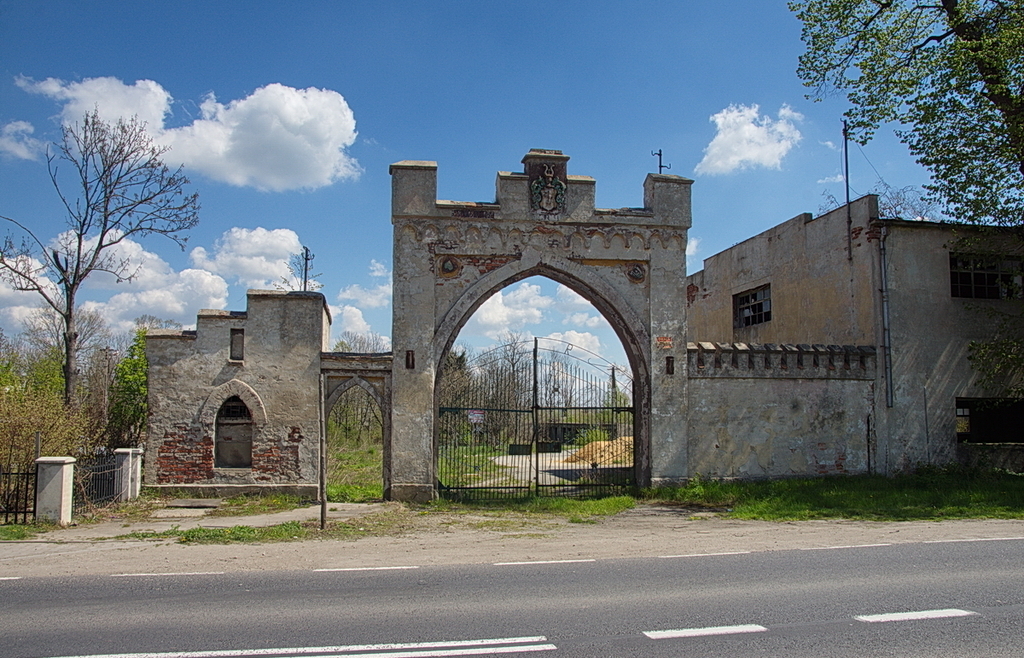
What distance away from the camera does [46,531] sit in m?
11.4

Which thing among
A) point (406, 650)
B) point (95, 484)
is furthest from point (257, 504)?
point (406, 650)

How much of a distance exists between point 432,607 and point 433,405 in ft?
27.0

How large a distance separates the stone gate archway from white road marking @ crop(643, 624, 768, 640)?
9.25 meters

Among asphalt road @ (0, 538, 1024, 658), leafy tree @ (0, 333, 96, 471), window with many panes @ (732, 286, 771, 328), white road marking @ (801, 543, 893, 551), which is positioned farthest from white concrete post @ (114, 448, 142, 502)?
window with many panes @ (732, 286, 771, 328)

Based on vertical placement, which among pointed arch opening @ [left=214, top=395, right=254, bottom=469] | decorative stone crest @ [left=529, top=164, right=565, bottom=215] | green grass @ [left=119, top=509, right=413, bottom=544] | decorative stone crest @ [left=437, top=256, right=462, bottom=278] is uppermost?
decorative stone crest @ [left=529, top=164, right=565, bottom=215]

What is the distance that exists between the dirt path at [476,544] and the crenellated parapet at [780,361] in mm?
4025

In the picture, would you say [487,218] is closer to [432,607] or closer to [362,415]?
[432,607]

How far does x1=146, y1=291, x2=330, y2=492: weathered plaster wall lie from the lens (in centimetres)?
1421

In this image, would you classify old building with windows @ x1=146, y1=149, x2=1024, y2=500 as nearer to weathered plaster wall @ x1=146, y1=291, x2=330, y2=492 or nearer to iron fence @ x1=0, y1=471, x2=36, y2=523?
weathered plaster wall @ x1=146, y1=291, x2=330, y2=492

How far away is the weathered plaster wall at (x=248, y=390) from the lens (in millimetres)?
14211

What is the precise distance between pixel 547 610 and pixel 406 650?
157cm

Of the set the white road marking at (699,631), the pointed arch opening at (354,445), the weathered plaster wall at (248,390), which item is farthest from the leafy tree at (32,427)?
the white road marking at (699,631)

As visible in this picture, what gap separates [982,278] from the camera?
728 inches

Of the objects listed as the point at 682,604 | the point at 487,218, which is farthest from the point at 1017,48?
the point at 682,604
